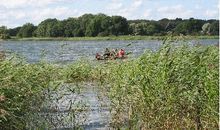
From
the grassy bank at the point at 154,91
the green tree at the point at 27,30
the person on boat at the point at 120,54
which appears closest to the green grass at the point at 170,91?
the grassy bank at the point at 154,91

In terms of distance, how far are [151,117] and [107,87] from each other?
402cm

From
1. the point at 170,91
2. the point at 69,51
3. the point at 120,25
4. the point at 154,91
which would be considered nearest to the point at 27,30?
Result: the point at 120,25

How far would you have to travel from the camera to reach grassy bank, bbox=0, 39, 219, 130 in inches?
405

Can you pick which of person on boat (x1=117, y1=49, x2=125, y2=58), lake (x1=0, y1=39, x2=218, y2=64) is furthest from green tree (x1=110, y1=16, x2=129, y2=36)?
person on boat (x1=117, y1=49, x2=125, y2=58)

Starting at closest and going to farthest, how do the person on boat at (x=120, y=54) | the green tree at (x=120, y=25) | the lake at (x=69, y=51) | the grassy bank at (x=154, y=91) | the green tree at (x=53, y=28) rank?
the grassy bank at (x=154, y=91)
the lake at (x=69, y=51)
the person on boat at (x=120, y=54)
the green tree at (x=120, y=25)
the green tree at (x=53, y=28)

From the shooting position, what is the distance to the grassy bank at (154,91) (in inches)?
405

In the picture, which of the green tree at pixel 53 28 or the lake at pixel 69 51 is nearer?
the lake at pixel 69 51

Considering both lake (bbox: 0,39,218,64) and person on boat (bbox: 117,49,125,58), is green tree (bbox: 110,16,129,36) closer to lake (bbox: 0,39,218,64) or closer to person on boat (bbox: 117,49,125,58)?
lake (bbox: 0,39,218,64)

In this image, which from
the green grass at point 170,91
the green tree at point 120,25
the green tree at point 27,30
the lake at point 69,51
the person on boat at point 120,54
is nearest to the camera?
the green grass at point 170,91

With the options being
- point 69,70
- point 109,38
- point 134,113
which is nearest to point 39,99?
point 134,113

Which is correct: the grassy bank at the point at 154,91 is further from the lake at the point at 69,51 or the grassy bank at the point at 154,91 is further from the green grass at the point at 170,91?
the lake at the point at 69,51

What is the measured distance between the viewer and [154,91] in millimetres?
11078

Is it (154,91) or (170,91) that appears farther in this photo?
(154,91)

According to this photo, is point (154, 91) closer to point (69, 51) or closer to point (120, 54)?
point (120, 54)
